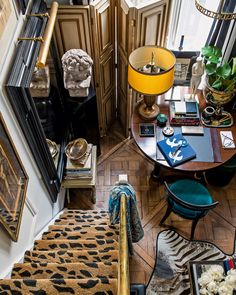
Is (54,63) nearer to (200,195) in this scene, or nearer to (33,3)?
(33,3)

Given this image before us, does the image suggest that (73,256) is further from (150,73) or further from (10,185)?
(150,73)

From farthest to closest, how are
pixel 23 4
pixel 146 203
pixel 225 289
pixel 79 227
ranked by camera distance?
pixel 146 203
pixel 79 227
pixel 225 289
pixel 23 4

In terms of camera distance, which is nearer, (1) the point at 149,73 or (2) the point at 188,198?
(1) the point at 149,73

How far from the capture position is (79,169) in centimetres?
258

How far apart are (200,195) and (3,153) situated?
64.1 inches

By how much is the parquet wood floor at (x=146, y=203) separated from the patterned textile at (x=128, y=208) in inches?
14.3

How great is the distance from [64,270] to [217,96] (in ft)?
5.78

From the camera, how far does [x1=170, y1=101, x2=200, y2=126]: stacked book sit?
255 cm

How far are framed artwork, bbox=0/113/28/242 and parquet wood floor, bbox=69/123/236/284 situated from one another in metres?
1.24

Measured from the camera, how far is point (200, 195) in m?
2.48

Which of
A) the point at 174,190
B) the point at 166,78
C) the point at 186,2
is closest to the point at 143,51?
the point at 166,78

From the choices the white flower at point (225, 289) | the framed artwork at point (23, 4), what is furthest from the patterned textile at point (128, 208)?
the framed artwork at point (23, 4)

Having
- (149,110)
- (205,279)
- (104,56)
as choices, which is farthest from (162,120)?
(205,279)

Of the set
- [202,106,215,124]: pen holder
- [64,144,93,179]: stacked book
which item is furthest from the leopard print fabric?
[202,106,215,124]: pen holder
